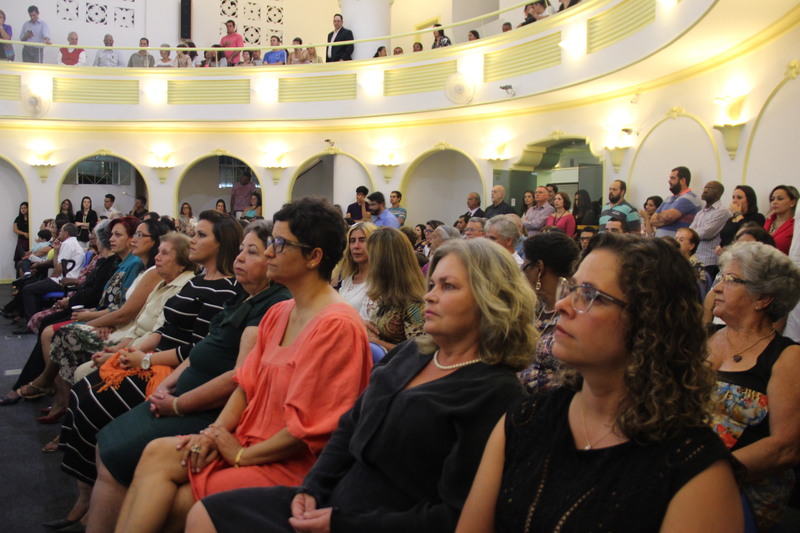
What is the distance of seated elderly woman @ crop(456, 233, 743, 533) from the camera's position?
119 centimetres

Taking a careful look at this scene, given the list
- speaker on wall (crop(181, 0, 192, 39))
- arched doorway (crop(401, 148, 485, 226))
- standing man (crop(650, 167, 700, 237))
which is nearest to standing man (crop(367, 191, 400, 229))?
standing man (crop(650, 167, 700, 237))

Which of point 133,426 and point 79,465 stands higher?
point 133,426

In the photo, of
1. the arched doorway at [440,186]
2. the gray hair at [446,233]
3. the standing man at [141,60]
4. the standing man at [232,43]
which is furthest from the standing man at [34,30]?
the gray hair at [446,233]

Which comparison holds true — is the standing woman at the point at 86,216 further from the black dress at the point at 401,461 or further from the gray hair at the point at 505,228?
the black dress at the point at 401,461

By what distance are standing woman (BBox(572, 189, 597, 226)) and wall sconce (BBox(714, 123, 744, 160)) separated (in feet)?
7.17

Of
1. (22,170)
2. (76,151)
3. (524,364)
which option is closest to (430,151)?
(76,151)

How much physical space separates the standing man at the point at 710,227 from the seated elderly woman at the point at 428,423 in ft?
13.6

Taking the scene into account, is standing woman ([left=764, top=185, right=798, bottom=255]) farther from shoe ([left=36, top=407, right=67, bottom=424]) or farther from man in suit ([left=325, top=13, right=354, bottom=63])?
man in suit ([left=325, top=13, right=354, bottom=63])

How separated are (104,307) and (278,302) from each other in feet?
8.19

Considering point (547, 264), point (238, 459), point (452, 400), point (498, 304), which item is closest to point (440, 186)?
Result: point (547, 264)

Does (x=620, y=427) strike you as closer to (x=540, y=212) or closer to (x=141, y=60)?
(x=540, y=212)

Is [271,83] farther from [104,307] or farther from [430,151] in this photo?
[104,307]

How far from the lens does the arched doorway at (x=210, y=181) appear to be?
1368cm

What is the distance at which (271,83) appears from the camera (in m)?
11.4
